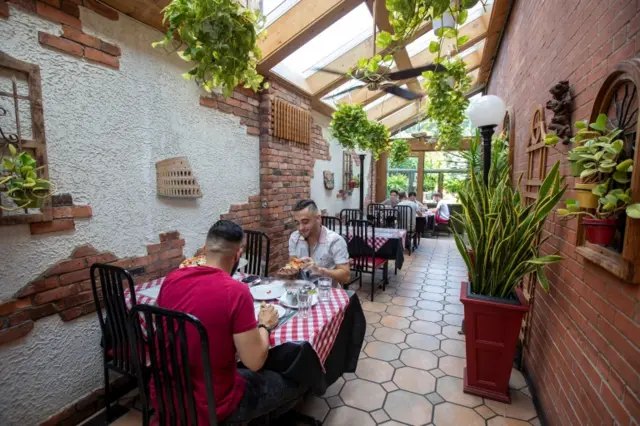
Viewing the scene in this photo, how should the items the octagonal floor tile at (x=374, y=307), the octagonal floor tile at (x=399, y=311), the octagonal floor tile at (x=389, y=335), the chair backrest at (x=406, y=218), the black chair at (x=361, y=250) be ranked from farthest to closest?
1. the chair backrest at (x=406, y=218)
2. the black chair at (x=361, y=250)
3. the octagonal floor tile at (x=374, y=307)
4. the octagonal floor tile at (x=399, y=311)
5. the octagonal floor tile at (x=389, y=335)

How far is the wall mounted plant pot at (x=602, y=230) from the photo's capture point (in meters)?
1.08

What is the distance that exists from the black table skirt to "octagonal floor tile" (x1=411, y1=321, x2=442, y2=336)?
1299mm

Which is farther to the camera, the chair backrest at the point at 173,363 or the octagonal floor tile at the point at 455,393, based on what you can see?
the octagonal floor tile at the point at 455,393

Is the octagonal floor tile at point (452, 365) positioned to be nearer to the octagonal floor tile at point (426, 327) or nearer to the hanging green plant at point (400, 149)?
the octagonal floor tile at point (426, 327)

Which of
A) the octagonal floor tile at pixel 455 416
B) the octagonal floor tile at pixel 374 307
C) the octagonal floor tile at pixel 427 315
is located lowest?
the octagonal floor tile at pixel 455 416

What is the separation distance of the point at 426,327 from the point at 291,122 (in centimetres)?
274

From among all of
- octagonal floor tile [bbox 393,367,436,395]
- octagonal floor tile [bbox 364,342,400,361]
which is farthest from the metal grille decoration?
octagonal floor tile [bbox 393,367,436,395]

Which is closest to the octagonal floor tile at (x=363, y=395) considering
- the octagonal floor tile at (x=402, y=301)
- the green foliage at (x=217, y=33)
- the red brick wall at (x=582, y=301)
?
the red brick wall at (x=582, y=301)

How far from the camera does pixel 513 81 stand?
323cm

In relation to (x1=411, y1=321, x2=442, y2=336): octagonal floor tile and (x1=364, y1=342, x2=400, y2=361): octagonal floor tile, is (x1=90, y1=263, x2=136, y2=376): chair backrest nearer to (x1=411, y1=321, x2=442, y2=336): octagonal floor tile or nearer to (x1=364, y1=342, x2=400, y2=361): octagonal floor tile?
(x1=364, y1=342, x2=400, y2=361): octagonal floor tile

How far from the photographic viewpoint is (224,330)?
43.6 inches

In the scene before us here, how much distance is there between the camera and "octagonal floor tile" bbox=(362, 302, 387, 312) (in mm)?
3303

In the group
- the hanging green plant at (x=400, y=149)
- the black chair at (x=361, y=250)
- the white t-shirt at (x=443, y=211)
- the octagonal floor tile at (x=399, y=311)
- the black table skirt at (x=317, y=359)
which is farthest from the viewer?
the white t-shirt at (x=443, y=211)

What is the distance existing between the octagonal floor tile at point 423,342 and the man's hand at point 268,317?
5.60ft
